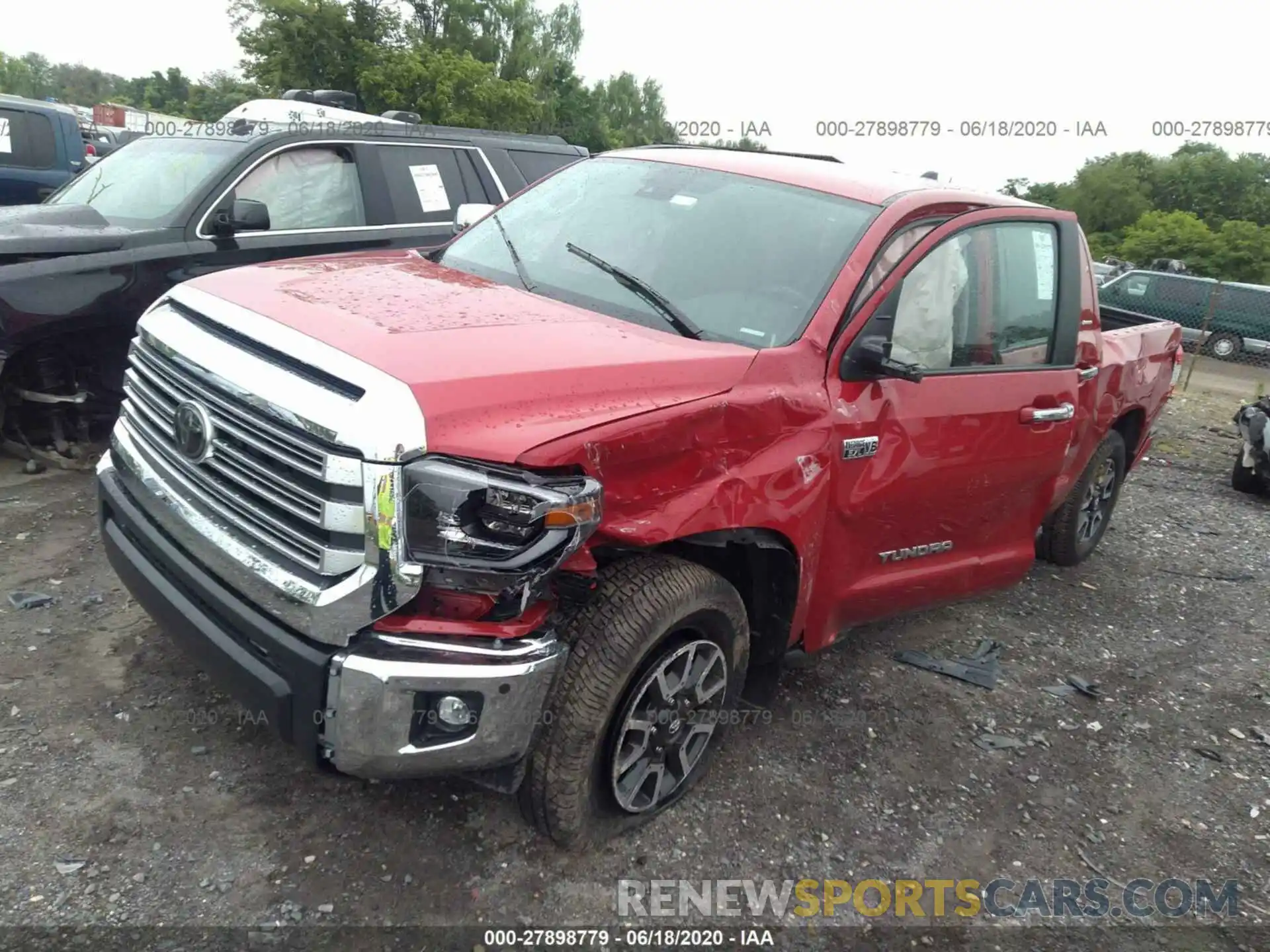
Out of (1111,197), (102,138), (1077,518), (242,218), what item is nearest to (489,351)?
(242,218)

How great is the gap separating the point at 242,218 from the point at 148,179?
3.61ft

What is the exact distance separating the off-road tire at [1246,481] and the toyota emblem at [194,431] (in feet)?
26.2

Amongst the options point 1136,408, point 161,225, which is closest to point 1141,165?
point 1136,408

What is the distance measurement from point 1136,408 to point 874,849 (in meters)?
3.54

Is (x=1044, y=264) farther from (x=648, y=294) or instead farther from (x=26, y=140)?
(x=26, y=140)

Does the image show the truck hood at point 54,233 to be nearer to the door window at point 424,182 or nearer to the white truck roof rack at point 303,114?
the door window at point 424,182

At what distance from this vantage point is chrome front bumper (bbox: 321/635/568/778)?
7.17 ft

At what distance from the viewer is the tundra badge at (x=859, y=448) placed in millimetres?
2973

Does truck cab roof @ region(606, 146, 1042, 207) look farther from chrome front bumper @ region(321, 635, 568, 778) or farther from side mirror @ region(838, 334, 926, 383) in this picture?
chrome front bumper @ region(321, 635, 568, 778)

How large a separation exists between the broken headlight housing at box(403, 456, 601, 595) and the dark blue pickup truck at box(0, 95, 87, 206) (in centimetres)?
897

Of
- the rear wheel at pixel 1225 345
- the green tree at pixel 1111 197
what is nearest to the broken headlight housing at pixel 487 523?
the rear wheel at pixel 1225 345

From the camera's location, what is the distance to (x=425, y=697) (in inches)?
87.4

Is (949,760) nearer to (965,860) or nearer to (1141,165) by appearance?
(965,860)

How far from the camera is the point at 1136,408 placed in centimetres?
541
